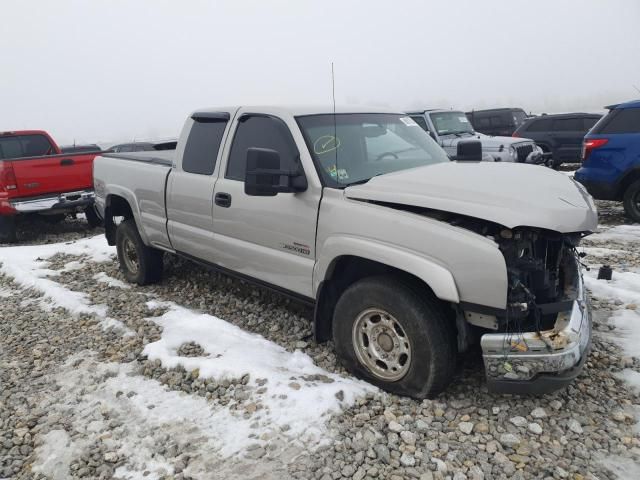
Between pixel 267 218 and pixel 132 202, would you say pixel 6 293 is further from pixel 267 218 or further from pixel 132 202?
pixel 267 218

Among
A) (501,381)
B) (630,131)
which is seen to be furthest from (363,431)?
(630,131)

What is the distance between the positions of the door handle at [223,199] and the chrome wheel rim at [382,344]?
1565 mm

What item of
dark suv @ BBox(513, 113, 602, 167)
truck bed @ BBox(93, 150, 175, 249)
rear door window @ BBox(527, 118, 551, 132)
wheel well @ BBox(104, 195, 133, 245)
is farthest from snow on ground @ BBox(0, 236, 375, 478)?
rear door window @ BBox(527, 118, 551, 132)

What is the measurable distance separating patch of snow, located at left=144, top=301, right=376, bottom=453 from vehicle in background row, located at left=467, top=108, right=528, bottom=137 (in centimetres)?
1695

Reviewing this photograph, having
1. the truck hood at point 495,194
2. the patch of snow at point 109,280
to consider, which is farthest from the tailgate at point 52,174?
the truck hood at point 495,194

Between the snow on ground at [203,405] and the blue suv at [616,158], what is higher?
the blue suv at [616,158]

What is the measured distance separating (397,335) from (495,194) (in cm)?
103

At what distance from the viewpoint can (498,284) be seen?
261 cm

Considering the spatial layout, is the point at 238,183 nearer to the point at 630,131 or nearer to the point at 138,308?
the point at 138,308

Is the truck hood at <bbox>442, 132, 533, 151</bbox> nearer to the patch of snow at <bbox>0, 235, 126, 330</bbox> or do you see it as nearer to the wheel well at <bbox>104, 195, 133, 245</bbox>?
the patch of snow at <bbox>0, 235, 126, 330</bbox>

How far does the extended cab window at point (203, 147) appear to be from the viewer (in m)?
4.44

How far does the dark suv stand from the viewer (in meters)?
14.5

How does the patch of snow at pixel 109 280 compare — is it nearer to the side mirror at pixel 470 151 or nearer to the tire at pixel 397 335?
the tire at pixel 397 335

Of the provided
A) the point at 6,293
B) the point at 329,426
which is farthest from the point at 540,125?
the point at 329,426
